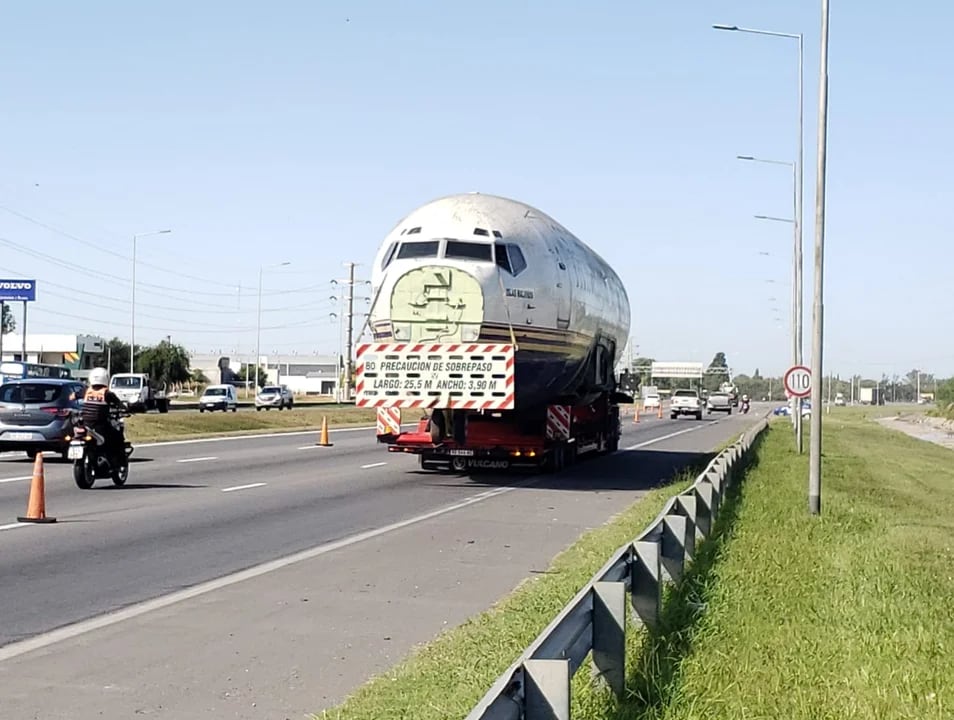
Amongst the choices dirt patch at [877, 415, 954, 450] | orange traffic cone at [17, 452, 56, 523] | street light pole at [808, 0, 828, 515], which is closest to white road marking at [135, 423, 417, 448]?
street light pole at [808, 0, 828, 515]

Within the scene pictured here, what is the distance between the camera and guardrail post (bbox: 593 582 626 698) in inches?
277

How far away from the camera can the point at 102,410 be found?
20.8 meters

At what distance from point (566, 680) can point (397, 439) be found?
19.3 m

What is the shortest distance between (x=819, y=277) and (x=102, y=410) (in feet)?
34.4

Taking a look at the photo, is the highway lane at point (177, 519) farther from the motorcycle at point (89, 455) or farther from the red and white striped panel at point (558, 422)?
the red and white striped panel at point (558, 422)

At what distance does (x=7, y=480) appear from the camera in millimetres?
22359

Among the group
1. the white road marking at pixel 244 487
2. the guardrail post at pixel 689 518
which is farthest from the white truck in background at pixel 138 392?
the guardrail post at pixel 689 518

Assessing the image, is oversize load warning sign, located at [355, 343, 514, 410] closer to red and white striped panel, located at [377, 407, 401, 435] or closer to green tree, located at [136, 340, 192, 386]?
red and white striped panel, located at [377, 407, 401, 435]

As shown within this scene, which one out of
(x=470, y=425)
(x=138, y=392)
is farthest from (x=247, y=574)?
(x=138, y=392)

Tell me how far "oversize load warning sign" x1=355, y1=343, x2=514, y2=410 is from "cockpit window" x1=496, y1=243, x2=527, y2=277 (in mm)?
1429

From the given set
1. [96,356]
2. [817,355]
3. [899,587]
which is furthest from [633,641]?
[96,356]

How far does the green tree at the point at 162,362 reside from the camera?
12362cm

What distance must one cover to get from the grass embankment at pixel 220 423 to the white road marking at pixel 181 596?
75.7ft

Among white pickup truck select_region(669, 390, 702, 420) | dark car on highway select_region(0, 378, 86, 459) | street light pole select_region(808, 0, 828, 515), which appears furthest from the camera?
white pickup truck select_region(669, 390, 702, 420)
